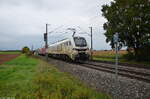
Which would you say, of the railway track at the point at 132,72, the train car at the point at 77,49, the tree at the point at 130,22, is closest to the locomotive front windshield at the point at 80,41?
the train car at the point at 77,49

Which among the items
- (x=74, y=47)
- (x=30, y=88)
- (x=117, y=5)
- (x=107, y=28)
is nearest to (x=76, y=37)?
(x=74, y=47)

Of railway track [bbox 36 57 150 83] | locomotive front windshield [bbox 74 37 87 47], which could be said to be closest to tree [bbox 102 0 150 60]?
locomotive front windshield [bbox 74 37 87 47]

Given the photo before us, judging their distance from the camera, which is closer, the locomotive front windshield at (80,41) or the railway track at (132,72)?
the railway track at (132,72)

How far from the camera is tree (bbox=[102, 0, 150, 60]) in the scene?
31203mm

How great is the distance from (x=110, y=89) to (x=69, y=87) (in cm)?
209

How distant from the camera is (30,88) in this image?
11.9m

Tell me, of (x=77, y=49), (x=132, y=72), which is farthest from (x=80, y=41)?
(x=132, y=72)

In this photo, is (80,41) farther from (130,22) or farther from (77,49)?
(130,22)

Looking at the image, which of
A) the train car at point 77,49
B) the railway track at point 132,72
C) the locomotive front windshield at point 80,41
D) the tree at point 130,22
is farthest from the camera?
the tree at point 130,22

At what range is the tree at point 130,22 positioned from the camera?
3120 centimetres

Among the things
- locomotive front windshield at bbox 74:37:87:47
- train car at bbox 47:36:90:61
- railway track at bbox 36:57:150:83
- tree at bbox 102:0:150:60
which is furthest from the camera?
tree at bbox 102:0:150:60

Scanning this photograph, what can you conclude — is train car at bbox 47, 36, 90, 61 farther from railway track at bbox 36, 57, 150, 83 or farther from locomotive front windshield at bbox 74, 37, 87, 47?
railway track at bbox 36, 57, 150, 83

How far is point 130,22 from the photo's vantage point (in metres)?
32.1

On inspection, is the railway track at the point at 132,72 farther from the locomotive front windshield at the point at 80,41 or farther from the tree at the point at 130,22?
the tree at the point at 130,22
